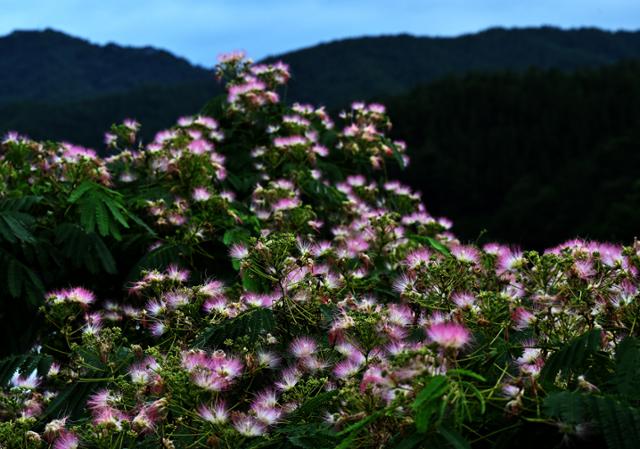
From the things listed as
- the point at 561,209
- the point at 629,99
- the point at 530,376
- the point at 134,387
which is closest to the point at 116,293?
the point at 134,387

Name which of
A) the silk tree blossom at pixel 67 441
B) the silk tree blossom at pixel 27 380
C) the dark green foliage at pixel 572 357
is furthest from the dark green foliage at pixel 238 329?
the dark green foliage at pixel 572 357

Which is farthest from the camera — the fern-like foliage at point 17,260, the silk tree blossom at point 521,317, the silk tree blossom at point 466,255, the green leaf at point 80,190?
the green leaf at point 80,190

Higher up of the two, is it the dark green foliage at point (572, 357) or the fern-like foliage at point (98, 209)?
the dark green foliage at point (572, 357)

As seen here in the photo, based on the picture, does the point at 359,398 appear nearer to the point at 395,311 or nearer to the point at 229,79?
the point at 395,311

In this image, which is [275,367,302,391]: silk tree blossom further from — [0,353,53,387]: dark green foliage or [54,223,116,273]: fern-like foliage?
[54,223,116,273]: fern-like foliage

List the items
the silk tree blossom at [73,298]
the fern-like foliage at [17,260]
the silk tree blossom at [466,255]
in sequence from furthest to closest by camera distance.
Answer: the fern-like foliage at [17,260] → the silk tree blossom at [73,298] → the silk tree blossom at [466,255]

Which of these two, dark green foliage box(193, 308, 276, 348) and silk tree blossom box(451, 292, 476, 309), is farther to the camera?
dark green foliage box(193, 308, 276, 348)

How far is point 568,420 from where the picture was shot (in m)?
2.02

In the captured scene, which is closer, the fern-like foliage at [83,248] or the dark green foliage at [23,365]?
the dark green foliage at [23,365]

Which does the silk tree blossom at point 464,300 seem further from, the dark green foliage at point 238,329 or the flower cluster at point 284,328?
the dark green foliage at point 238,329

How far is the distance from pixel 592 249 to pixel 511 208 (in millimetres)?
80368

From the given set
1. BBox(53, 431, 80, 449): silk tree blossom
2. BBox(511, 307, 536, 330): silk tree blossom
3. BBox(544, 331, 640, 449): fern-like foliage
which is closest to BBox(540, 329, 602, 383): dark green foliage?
BBox(544, 331, 640, 449): fern-like foliage

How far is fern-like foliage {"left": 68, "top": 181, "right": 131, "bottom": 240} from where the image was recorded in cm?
499

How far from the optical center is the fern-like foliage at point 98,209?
499 centimetres
